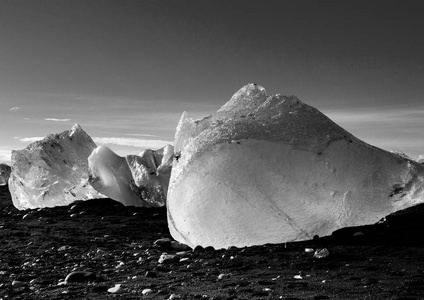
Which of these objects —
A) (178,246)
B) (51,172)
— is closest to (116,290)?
(178,246)

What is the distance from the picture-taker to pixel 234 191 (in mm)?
5863

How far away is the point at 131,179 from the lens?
1035 centimetres

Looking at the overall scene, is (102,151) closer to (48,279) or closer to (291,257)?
(48,279)

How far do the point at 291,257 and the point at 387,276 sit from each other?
109 centimetres

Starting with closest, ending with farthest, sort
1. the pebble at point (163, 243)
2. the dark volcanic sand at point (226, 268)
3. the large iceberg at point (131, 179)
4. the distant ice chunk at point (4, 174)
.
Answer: the dark volcanic sand at point (226, 268) < the pebble at point (163, 243) < the large iceberg at point (131, 179) < the distant ice chunk at point (4, 174)

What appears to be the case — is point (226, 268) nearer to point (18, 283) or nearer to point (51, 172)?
point (18, 283)

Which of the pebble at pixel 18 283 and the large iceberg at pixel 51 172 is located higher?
the large iceberg at pixel 51 172

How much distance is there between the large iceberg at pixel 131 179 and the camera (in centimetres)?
1006

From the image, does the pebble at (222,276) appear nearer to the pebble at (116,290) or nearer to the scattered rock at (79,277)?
the pebble at (116,290)

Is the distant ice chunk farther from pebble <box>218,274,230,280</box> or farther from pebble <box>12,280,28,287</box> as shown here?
pebble <box>218,274,230,280</box>

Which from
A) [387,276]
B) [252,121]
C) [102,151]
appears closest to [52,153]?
[102,151]

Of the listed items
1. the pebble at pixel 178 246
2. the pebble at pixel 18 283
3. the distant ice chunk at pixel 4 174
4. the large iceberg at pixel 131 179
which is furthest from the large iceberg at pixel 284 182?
the distant ice chunk at pixel 4 174

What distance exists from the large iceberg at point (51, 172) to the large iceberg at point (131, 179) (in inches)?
20.5

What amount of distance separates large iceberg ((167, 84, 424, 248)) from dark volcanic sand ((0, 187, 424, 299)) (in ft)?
0.88
